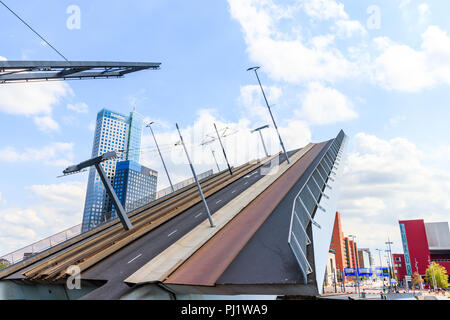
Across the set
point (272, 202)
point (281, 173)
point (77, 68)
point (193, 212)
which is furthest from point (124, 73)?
point (272, 202)

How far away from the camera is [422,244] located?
92.3 m

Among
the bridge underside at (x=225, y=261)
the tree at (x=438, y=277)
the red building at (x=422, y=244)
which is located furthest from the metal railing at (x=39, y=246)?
the red building at (x=422, y=244)

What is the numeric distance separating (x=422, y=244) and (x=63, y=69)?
10894 cm

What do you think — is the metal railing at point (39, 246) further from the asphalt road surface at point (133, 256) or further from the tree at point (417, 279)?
the tree at point (417, 279)

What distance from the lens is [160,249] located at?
18.0 metres

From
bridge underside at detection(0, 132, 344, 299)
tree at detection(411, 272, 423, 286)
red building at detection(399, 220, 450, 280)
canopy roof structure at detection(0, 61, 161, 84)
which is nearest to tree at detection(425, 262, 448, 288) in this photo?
tree at detection(411, 272, 423, 286)

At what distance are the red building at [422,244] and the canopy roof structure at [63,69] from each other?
97862mm

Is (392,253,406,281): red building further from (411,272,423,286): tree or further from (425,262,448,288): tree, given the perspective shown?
(425,262,448,288): tree

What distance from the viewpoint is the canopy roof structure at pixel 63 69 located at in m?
20.9

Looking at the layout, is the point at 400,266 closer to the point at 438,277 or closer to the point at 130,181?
the point at 438,277

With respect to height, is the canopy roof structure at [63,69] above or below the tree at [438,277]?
above

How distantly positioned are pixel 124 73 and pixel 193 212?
2258cm
